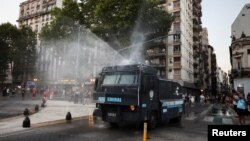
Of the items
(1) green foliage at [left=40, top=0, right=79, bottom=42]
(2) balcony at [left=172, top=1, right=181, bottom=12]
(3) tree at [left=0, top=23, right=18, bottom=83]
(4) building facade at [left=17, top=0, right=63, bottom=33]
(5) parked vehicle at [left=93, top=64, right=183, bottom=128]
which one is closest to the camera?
(5) parked vehicle at [left=93, top=64, right=183, bottom=128]

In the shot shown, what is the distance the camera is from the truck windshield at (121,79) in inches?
419

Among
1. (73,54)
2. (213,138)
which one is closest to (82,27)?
(73,54)

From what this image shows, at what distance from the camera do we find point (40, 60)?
2525 inches

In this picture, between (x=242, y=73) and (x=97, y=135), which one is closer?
(x=97, y=135)

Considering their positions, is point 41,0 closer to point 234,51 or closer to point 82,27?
point 82,27

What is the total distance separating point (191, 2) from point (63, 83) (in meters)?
37.6

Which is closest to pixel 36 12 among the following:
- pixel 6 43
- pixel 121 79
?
pixel 6 43

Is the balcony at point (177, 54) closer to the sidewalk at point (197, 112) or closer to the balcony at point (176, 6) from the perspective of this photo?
the balcony at point (176, 6)

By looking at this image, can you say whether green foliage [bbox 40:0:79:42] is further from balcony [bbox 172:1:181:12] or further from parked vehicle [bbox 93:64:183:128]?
parked vehicle [bbox 93:64:183:128]

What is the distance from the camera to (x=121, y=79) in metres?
11.0

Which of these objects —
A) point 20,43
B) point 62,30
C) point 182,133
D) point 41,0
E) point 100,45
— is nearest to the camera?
point 182,133

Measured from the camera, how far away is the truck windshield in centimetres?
1065

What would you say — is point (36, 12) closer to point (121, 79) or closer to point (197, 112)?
point (197, 112)

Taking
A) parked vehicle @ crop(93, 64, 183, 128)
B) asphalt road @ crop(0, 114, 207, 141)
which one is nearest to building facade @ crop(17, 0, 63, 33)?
parked vehicle @ crop(93, 64, 183, 128)
